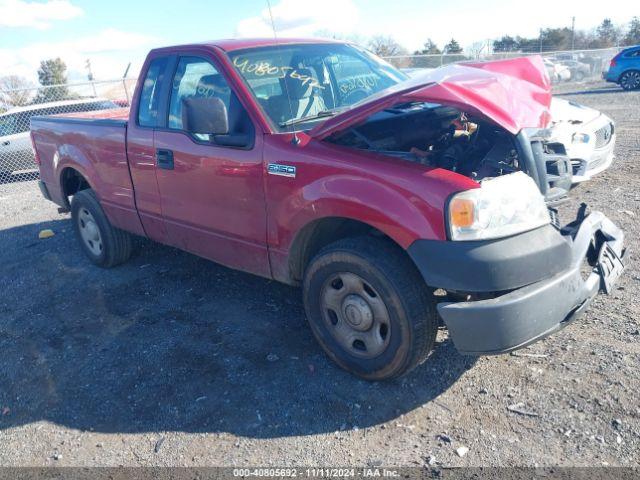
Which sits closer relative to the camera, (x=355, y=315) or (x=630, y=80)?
(x=355, y=315)

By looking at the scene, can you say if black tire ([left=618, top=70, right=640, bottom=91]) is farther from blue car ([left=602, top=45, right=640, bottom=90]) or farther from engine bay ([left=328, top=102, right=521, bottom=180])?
engine bay ([left=328, top=102, right=521, bottom=180])

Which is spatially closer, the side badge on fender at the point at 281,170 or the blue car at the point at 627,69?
the side badge on fender at the point at 281,170

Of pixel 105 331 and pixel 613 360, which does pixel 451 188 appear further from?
pixel 105 331

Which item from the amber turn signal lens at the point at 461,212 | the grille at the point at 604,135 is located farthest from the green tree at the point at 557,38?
the amber turn signal lens at the point at 461,212

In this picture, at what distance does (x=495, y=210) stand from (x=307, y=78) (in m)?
1.97

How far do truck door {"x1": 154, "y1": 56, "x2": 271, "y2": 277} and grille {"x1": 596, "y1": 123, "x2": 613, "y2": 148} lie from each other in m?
4.51

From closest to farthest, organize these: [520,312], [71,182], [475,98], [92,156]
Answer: [520,312], [475,98], [92,156], [71,182]

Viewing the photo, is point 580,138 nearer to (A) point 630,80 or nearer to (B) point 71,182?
(B) point 71,182

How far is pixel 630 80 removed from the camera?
18.6 metres

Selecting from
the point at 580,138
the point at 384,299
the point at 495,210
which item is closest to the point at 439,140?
the point at 495,210

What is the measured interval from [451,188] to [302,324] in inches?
70.9

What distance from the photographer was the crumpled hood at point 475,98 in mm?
2793

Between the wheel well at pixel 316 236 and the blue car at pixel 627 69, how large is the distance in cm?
1889

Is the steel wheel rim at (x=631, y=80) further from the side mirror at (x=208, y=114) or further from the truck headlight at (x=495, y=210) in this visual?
the side mirror at (x=208, y=114)
